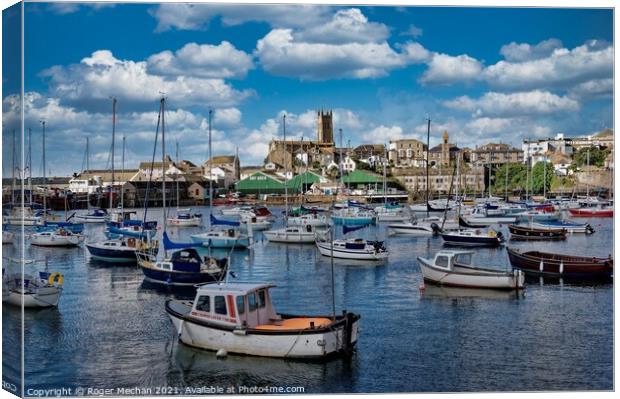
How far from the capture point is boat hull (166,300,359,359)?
11.1 m

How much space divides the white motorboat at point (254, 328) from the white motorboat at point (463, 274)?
652cm

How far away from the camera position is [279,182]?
6700 centimetres

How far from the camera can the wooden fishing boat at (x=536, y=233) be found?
31.2 metres

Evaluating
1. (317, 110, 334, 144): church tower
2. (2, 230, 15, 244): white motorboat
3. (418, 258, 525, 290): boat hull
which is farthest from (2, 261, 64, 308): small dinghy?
(317, 110, 334, 144): church tower

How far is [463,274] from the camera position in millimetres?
17625

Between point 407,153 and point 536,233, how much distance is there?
163 feet

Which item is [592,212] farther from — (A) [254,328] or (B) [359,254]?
(A) [254,328]

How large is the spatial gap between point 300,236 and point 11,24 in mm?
20022

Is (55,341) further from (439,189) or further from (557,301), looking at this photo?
(439,189)

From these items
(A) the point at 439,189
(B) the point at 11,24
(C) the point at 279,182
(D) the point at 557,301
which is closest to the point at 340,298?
(D) the point at 557,301

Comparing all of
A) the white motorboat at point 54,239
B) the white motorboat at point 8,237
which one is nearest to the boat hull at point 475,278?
the white motorboat at point 8,237

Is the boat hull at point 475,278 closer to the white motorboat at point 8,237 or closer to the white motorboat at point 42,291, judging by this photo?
the white motorboat at point 42,291

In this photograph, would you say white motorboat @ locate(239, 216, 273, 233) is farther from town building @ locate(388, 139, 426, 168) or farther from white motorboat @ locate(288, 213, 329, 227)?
town building @ locate(388, 139, 426, 168)

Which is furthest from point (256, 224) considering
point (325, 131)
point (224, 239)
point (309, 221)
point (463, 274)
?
point (325, 131)
